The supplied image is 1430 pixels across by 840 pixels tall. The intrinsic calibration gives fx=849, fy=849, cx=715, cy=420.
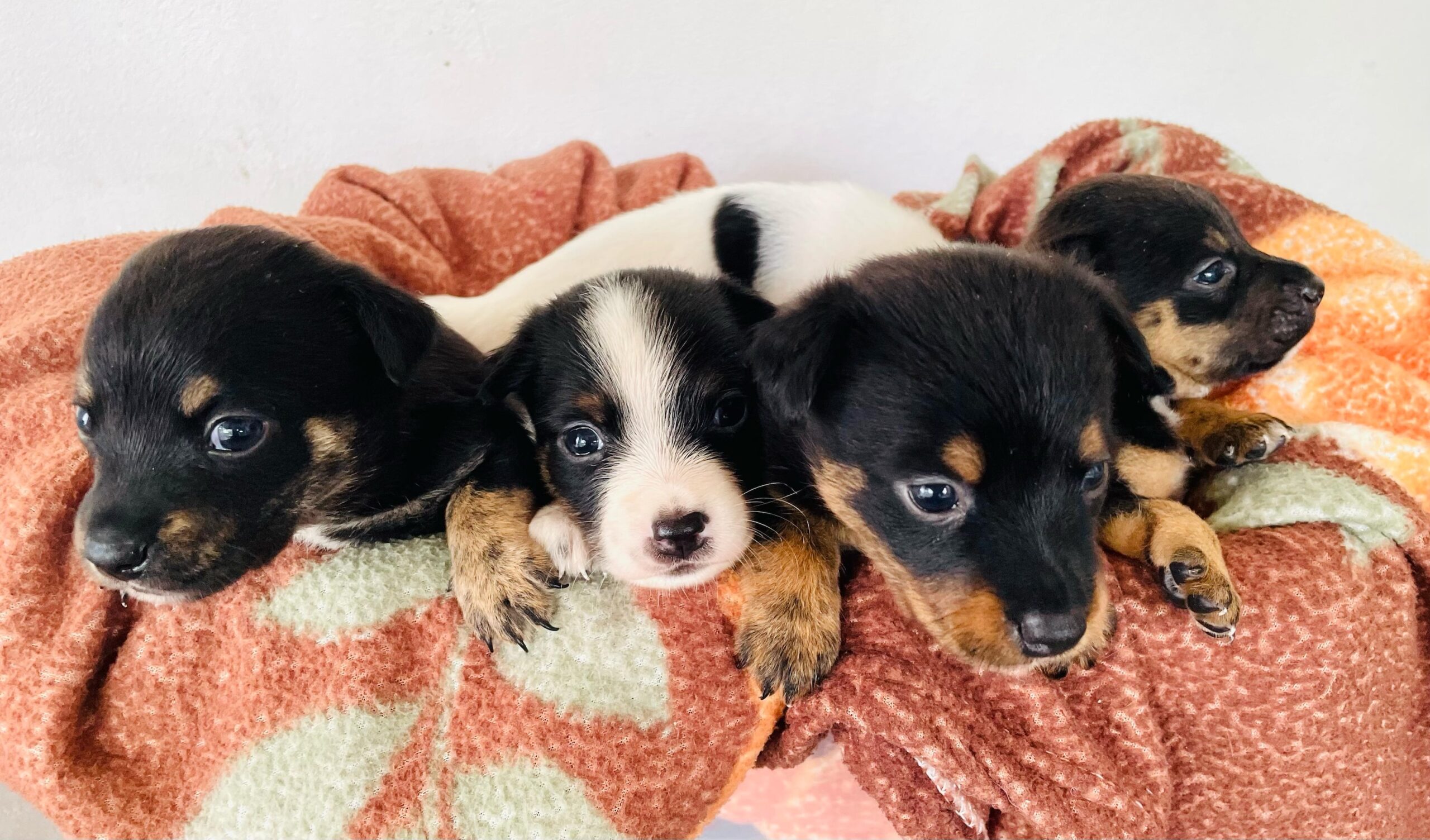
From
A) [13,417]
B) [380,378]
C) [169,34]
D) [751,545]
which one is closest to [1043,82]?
[751,545]

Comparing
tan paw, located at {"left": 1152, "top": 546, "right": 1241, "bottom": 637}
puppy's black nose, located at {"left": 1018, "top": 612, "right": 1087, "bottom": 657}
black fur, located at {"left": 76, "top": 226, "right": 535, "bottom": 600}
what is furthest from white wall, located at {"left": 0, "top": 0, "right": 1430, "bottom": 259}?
puppy's black nose, located at {"left": 1018, "top": 612, "right": 1087, "bottom": 657}

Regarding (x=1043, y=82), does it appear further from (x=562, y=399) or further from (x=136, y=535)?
(x=136, y=535)

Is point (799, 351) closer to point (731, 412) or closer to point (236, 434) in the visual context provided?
point (731, 412)

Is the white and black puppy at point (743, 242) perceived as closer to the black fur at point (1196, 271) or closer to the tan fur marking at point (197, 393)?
the black fur at point (1196, 271)

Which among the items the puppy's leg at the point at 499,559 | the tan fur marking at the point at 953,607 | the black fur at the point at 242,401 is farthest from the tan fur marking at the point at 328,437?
the tan fur marking at the point at 953,607

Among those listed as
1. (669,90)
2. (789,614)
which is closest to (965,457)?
(789,614)

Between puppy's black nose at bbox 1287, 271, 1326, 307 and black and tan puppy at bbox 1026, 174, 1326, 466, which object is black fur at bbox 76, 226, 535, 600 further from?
puppy's black nose at bbox 1287, 271, 1326, 307
